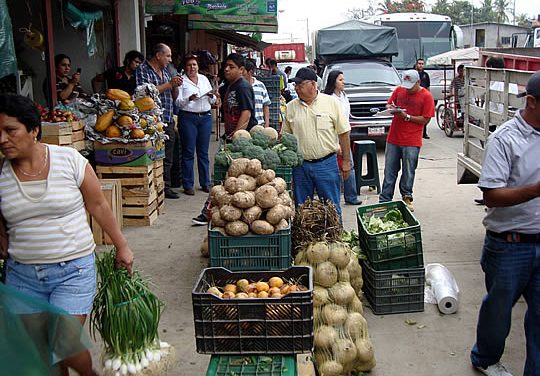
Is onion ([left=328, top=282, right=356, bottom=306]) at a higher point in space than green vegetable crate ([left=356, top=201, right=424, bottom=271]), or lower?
lower

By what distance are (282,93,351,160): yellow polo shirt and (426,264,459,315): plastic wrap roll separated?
161cm

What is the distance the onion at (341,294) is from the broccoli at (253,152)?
143 cm

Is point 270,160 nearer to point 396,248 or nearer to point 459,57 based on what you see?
point 396,248

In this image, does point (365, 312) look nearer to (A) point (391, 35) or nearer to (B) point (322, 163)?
(B) point (322, 163)

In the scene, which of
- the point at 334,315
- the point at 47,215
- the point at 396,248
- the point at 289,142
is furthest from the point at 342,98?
the point at 47,215

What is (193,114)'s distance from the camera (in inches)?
377

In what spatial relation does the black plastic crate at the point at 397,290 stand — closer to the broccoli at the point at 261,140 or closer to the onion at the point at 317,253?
the onion at the point at 317,253

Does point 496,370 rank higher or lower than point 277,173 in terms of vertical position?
lower

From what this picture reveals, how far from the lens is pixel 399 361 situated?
485cm

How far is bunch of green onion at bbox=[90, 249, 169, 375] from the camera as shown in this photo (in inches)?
153

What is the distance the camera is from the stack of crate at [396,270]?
18.3 ft

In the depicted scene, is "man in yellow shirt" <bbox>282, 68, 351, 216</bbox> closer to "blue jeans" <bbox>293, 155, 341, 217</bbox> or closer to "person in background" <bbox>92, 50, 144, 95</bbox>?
"blue jeans" <bbox>293, 155, 341, 217</bbox>

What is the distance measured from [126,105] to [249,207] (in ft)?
11.7

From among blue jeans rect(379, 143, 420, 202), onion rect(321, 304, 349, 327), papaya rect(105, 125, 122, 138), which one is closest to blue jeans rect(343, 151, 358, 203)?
blue jeans rect(379, 143, 420, 202)
